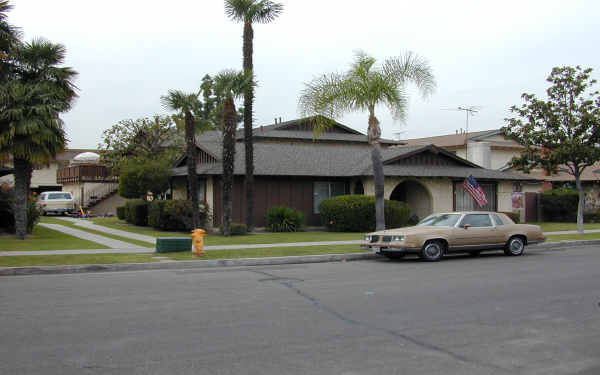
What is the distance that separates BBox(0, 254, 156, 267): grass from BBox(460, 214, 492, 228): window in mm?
8652

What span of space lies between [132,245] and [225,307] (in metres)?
11.3

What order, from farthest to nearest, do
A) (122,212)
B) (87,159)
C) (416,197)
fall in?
1. (87,159)
2. (122,212)
3. (416,197)

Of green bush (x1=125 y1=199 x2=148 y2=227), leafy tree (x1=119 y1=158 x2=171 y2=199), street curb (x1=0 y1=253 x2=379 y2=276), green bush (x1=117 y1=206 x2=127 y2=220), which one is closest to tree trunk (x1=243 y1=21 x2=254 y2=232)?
leafy tree (x1=119 y1=158 x2=171 y2=199)

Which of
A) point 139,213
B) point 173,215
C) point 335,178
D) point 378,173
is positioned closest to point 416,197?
point 335,178

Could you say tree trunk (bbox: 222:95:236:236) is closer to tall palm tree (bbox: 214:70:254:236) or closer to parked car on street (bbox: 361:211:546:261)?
tall palm tree (bbox: 214:70:254:236)

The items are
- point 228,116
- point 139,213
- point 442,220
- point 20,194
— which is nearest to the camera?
point 442,220

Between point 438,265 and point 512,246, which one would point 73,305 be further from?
point 512,246

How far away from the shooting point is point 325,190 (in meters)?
28.5

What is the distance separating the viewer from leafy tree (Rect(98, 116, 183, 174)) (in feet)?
137

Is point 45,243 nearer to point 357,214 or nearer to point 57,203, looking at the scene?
point 357,214

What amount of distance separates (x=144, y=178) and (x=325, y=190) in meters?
9.26

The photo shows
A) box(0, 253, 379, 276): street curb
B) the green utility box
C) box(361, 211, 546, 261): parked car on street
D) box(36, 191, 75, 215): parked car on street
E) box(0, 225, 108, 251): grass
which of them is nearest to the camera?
box(0, 253, 379, 276): street curb

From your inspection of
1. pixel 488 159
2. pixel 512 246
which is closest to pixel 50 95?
pixel 512 246

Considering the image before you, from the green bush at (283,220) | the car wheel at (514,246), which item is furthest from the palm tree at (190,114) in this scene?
the car wheel at (514,246)
